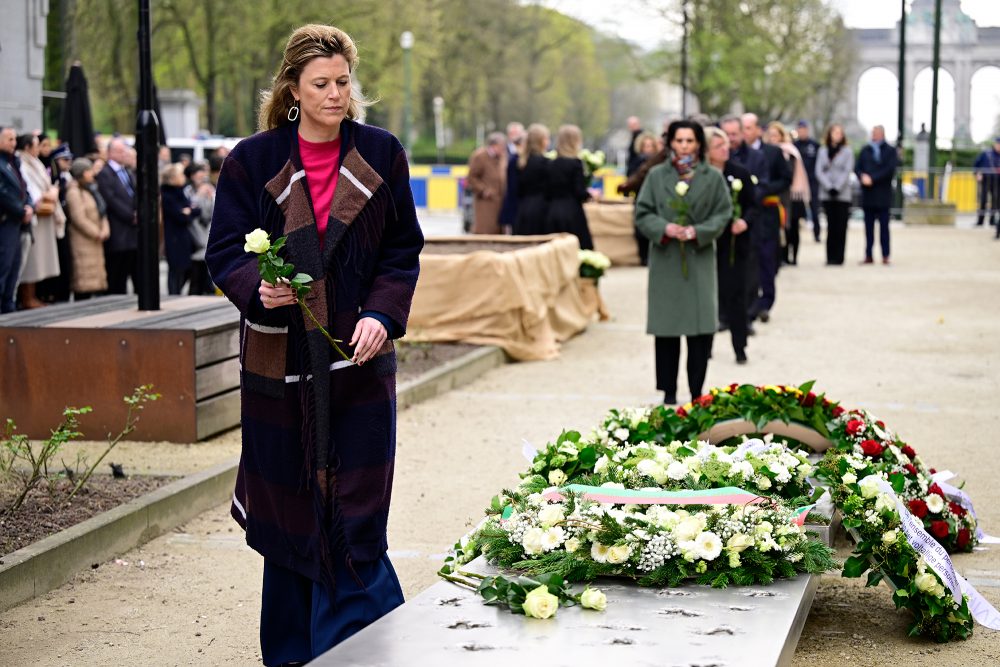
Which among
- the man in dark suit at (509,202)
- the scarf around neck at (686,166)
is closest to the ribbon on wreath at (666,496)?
the scarf around neck at (686,166)

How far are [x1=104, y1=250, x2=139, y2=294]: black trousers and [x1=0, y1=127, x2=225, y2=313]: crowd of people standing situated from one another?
0.03 feet

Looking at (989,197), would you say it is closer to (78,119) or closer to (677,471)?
(78,119)

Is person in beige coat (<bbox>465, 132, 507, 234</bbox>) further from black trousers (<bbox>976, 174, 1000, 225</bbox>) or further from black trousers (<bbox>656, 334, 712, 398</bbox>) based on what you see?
black trousers (<bbox>976, 174, 1000, 225</bbox>)

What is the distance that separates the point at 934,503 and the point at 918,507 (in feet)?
0.22

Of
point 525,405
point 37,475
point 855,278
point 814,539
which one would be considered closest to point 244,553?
point 37,475

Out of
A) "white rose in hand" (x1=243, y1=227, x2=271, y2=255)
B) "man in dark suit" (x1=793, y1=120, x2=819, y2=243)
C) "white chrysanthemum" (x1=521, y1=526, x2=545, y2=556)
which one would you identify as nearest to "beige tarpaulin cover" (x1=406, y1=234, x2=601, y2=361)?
"white chrysanthemum" (x1=521, y1=526, x2=545, y2=556)

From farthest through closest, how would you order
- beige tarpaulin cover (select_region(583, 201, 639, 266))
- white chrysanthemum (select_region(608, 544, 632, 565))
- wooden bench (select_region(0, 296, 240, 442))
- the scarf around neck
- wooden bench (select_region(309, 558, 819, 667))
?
beige tarpaulin cover (select_region(583, 201, 639, 266)), the scarf around neck, wooden bench (select_region(0, 296, 240, 442)), white chrysanthemum (select_region(608, 544, 632, 565)), wooden bench (select_region(309, 558, 819, 667))

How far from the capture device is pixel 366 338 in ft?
14.0

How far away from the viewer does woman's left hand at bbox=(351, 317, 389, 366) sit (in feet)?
14.0

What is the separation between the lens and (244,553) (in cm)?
674

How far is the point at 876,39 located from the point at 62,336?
326 feet

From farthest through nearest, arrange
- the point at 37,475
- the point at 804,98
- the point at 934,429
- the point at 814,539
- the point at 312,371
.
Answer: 1. the point at 804,98
2. the point at 934,429
3. the point at 37,475
4. the point at 814,539
5. the point at 312,371

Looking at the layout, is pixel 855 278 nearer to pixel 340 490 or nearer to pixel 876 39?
pixel 340 490

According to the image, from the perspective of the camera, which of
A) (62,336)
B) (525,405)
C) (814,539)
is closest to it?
(814,539)
